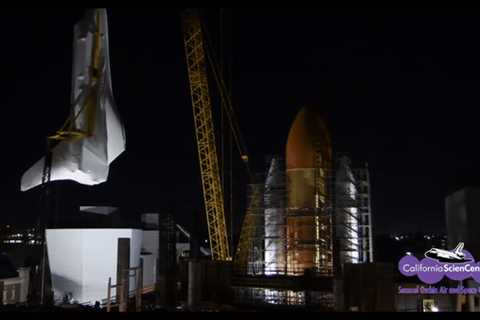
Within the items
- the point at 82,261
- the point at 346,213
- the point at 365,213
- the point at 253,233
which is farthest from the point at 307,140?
the point at 82,261

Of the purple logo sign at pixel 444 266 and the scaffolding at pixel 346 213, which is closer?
the purple logo sign at pixel 444 266

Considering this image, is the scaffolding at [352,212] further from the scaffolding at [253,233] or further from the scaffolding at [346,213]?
the scaffolding at [253,233]

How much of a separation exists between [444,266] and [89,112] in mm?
17129

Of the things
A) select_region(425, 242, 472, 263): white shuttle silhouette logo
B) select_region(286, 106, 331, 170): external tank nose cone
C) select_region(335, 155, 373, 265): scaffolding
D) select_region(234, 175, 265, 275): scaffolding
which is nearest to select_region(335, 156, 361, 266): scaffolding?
select_region(335, 155, 373, 265): scaffolding

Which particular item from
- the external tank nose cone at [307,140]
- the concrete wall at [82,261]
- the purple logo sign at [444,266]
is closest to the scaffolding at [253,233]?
the external tank nose cone at [307,140]

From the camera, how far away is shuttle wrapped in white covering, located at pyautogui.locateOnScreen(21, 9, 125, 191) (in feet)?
46.6

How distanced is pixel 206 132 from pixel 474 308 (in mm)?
22133

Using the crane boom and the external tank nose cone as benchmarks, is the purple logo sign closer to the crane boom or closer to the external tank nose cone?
the external tank nose cone

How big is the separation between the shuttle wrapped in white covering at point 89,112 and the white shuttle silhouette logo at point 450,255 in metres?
15.6

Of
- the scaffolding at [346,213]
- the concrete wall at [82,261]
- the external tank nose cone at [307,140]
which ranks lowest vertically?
the concrete wall at [82,261]

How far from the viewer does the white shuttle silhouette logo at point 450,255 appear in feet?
74.8

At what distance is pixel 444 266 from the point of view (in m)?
23.0

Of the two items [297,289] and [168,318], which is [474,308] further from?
[168,318]

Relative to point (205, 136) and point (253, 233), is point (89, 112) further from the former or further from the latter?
point (205, 136)
